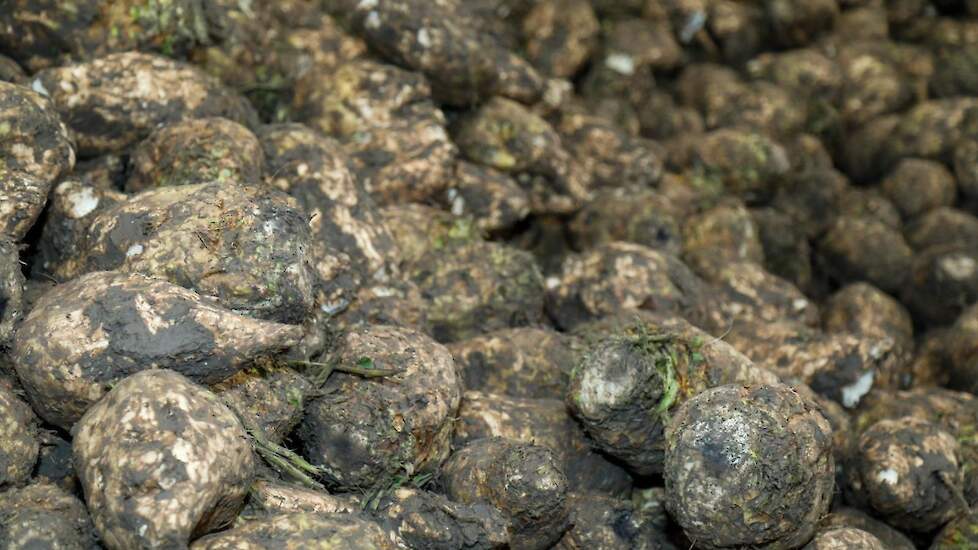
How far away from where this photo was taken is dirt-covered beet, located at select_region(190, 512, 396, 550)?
2721mm

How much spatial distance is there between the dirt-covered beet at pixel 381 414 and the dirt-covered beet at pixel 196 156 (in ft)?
2.49

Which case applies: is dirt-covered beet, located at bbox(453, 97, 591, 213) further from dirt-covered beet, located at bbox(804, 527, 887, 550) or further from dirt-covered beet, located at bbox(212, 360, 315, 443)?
dirt-covered beet, located at bbox(804, 527, 887, 550)

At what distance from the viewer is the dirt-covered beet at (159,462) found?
8.52ft

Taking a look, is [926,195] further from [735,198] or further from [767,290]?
[767,290]

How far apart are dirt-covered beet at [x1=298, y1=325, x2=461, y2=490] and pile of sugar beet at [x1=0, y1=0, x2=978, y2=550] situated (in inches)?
0.4

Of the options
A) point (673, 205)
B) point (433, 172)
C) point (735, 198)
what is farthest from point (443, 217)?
point (735, 198)

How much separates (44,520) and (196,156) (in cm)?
146

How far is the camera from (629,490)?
3.71 meters

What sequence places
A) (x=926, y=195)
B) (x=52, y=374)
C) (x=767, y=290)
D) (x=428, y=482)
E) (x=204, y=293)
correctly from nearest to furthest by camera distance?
(x=52, y=374) < (x=204, y=293) < (x=428, y=482) < (x=767, y=290) < (x=926, y=195)

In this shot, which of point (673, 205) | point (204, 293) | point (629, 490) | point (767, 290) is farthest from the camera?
point (673, 205)

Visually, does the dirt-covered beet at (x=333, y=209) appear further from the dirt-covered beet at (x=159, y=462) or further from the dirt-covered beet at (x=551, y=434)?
the dirt-covered beet at (x=159, y=462)

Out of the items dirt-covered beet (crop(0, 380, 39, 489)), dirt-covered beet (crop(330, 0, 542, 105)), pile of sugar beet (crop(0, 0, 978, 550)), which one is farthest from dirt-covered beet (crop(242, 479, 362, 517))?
dirt-covered beet (crop(330, 0, 542, 105))

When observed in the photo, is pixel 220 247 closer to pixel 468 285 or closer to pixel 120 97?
pixel 120 97

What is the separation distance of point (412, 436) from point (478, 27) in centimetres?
254
